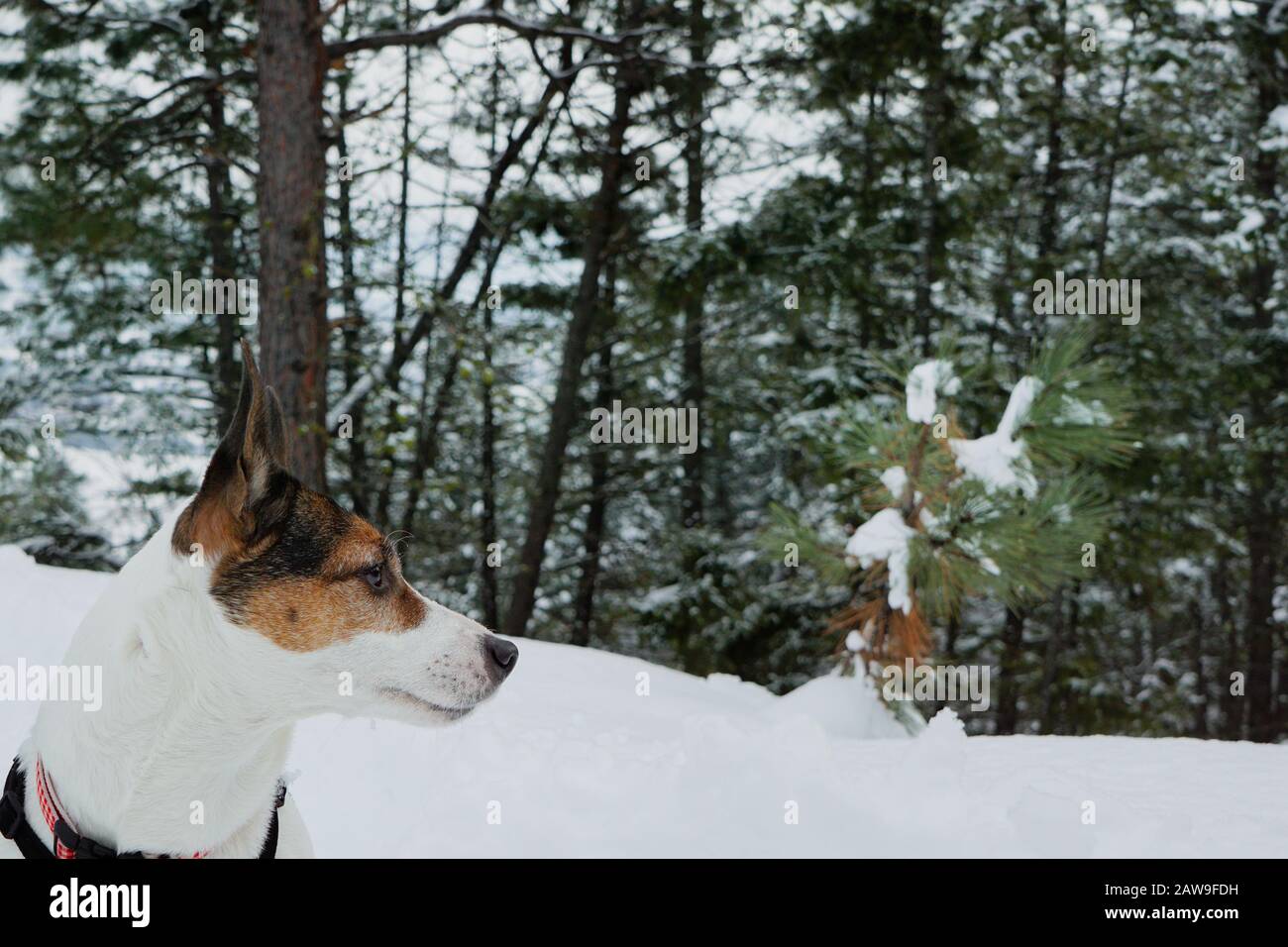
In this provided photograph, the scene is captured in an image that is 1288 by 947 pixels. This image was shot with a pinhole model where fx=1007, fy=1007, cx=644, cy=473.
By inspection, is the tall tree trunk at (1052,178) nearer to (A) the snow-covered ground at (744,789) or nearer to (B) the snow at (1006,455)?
(B) the snow at (1006,455)

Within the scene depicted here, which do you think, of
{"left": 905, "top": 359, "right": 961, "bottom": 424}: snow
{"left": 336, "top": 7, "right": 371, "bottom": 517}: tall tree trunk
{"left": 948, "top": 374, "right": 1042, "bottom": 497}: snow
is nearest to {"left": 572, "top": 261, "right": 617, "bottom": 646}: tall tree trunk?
Answer: {"left": 336, "top": 7, "right": 371, "bottom": 517}: tall tree trunk

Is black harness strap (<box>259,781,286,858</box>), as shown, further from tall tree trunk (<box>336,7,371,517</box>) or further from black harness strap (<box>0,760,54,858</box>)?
tall tree trunk (<box>336,7,371,517</box>)

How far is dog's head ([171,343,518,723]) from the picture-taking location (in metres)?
2.20

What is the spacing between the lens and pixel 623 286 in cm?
1684

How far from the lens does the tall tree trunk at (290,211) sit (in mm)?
6945

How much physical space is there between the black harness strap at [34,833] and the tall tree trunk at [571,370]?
32.6 feet

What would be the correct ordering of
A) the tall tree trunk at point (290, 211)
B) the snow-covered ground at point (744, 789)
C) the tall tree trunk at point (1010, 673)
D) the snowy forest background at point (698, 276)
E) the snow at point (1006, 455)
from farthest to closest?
the tall tree trunk at point (1010, 673), the snowy forest background at point (698, 276), the tall tree trunk at point (290, 211), the snow at point (1006, 455), the snow-covered ground at point (744, 789)

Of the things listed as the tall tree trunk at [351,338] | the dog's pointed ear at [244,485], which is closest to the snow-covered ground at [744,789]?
the dog's pointed ear at [244,485]

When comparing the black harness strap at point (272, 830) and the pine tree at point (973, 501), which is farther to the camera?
the pine tree at point (973, 501)

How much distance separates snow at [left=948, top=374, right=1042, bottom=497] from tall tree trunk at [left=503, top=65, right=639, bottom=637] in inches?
310

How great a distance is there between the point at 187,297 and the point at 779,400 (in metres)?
8.09

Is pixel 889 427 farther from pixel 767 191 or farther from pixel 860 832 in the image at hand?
pixel 767 191

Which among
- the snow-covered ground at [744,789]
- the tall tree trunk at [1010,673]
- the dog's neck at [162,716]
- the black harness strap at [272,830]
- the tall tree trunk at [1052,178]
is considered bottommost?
the tall tree trunk at [1010,673]

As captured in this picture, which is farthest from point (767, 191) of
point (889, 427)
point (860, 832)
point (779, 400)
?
point (860, 832)
